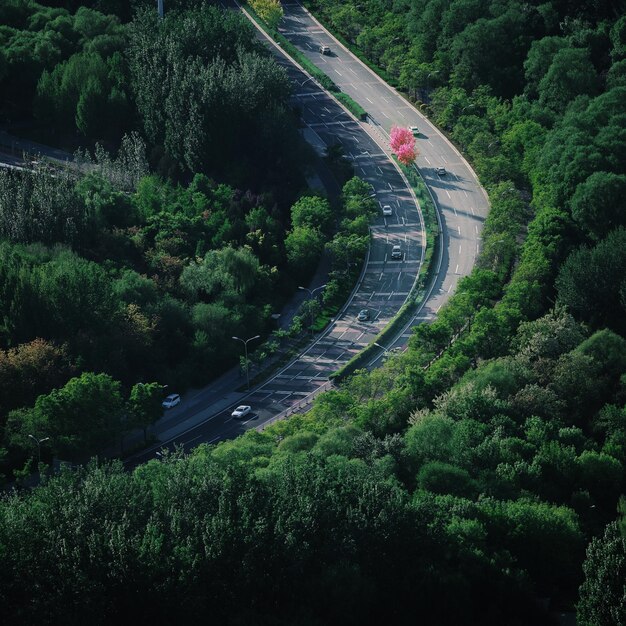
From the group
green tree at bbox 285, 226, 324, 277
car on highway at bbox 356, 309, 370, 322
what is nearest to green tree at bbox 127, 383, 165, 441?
car on highway at bbox 356, 309, 370, 322

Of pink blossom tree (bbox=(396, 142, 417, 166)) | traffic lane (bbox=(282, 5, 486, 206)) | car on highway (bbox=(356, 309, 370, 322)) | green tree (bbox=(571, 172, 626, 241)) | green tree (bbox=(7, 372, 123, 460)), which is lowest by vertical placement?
green tree (bbox=(7, 372, 123, 460))

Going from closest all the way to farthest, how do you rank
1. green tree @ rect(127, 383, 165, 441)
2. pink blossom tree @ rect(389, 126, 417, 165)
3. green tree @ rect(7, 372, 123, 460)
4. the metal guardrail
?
green tree @ rect(7, 372, 123, 460)
green tree @ rect(127, 383, 165, 441)
the metal guardrail
pink blossom tree @ rect(389, 126, 417, 165)

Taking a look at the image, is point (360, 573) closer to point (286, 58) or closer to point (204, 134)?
point (204, 134)

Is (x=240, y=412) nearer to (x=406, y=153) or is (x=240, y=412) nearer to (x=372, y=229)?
(x=372, y=229)

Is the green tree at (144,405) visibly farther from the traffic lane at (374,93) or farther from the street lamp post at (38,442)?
the traffic lane at (374,93)

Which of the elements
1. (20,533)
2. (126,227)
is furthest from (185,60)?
(20,533)

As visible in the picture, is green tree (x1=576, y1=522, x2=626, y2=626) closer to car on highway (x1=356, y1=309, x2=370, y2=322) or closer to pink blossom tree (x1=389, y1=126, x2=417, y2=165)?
car on highway (x1=356, y1=309, x2=370, y2=322)

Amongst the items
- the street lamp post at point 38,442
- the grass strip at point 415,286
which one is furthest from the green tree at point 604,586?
the street lamp post at point 38,442
